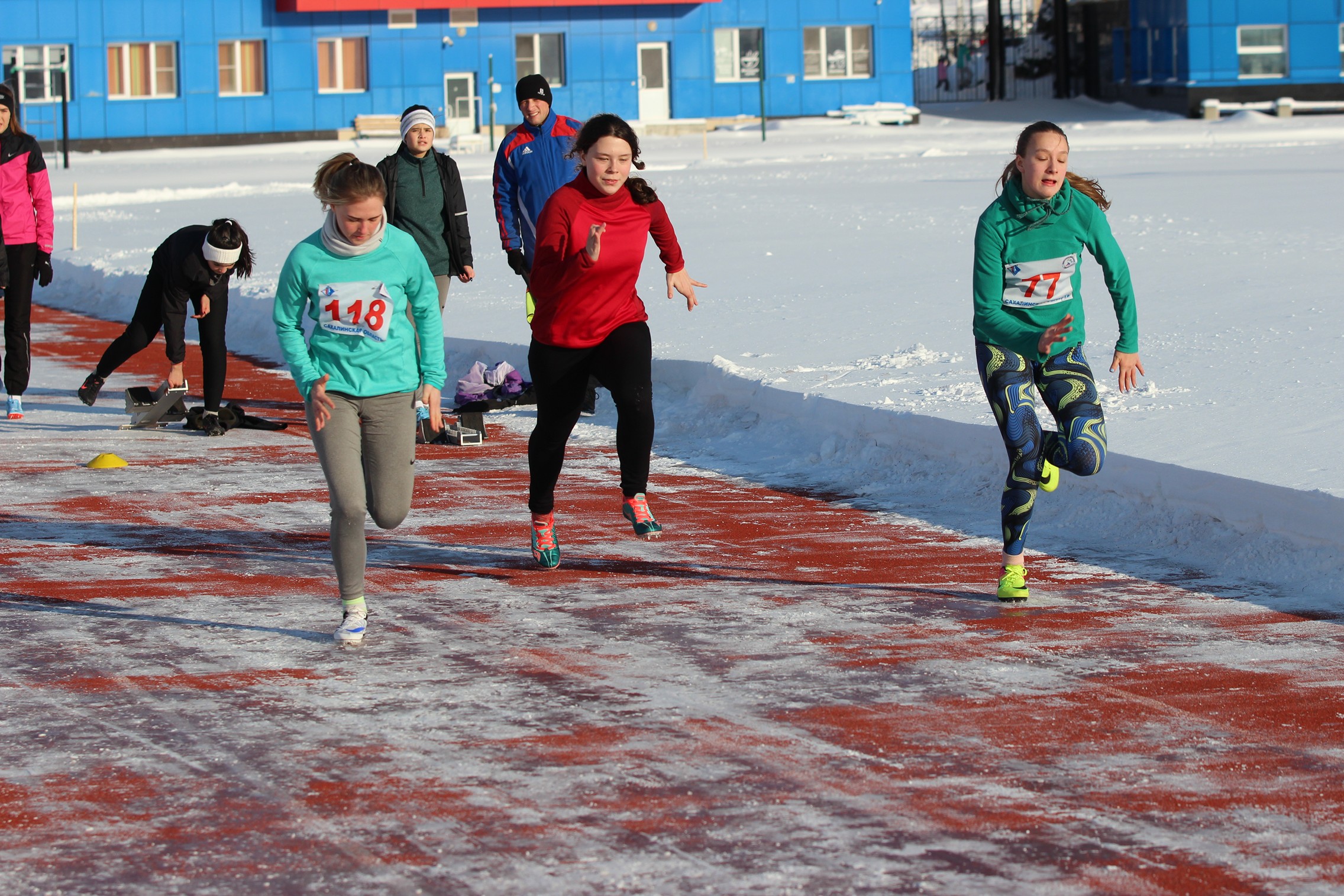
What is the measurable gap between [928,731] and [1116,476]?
3.26 m

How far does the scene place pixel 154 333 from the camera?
10766mm

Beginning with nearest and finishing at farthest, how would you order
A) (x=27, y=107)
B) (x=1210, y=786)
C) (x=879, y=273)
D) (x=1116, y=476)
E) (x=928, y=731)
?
(x=1210, y=786)
(x=928, y=731)
(x=1116, y=476)
(x=879, y=273)
(x=27, y=107)

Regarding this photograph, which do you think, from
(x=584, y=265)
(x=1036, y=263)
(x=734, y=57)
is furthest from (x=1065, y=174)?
(x=734, y=57)

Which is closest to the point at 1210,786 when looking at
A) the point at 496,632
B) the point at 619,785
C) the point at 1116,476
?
the point at 619,785

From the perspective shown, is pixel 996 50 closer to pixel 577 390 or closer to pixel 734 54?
pixel 734 54

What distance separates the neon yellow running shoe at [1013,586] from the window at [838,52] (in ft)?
158

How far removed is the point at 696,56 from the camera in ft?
171

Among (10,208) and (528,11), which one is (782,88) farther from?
(10,208)

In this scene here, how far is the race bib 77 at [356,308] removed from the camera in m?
5.77

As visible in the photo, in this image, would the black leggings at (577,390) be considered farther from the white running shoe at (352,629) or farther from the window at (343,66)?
the window at (343,66)

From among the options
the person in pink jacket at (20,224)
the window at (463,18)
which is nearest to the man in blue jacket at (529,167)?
the person in pink jacket at (20,224)

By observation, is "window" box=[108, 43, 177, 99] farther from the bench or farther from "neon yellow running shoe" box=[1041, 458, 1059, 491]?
"neon yellow running shoe" box=[1041, 458, 1059, 491]

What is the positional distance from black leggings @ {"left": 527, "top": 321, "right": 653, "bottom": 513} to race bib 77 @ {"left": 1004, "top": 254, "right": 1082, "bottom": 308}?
4.93 feet

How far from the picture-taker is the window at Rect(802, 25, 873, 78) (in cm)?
5331
